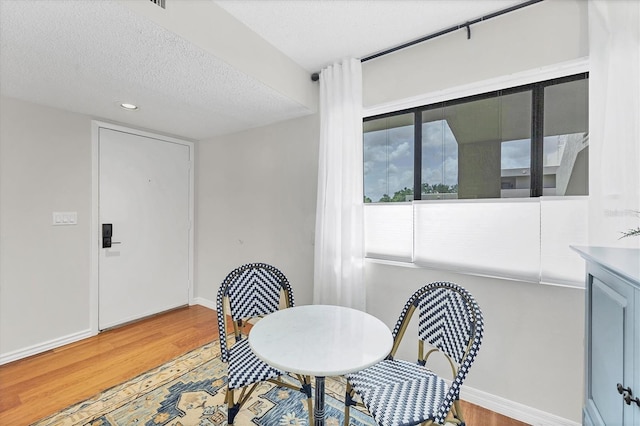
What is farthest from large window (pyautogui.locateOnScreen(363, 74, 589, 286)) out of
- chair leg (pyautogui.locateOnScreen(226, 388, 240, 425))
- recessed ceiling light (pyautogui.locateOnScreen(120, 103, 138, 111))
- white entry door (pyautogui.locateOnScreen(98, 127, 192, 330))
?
white entry door (pyautogui.locateOnScreen(98, 127, 192, 330))

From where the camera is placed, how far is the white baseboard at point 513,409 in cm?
168

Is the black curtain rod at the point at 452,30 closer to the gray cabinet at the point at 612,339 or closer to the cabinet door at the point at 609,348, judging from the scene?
the gray cabinet at the point at 612,339

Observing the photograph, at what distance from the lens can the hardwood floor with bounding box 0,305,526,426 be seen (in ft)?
6.08

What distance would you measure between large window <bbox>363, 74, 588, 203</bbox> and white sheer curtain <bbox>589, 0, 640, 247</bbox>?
0.60 feet

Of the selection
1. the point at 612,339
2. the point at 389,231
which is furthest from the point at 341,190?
the point at 612,339

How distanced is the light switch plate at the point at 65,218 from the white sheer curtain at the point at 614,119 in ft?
13.4

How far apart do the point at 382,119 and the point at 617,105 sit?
1420 millimetres

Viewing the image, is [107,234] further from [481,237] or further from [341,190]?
[481,237]

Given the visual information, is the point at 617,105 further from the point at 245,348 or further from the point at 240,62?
the point at 245,348

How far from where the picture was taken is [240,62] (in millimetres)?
1949

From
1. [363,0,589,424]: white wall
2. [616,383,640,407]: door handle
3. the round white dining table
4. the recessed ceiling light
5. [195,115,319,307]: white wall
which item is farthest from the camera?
[195,115,319,307]: white wall

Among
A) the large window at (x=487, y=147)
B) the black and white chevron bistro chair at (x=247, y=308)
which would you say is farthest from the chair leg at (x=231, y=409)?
the large window at (x=487, y=147)

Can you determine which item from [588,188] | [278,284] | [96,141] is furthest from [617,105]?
[96,141]

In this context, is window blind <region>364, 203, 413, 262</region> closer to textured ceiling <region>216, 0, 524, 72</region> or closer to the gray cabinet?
the gray cabinet
